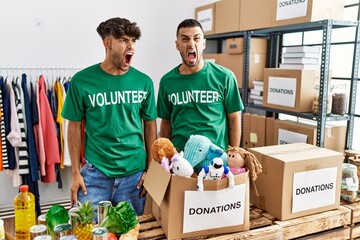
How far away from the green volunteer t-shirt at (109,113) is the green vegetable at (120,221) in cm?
55

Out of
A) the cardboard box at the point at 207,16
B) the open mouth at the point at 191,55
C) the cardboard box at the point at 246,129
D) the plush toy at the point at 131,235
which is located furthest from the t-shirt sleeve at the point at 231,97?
the cardboard box at the point at 207,16

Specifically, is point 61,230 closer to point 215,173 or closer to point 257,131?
point 215,173

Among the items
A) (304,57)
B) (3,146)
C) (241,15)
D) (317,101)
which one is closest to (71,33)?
(3,146)

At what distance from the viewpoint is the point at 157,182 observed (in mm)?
1296

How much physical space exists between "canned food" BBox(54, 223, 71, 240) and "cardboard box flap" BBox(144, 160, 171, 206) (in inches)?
12.9

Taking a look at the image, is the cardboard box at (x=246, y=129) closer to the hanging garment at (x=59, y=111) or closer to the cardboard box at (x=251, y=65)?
the cardboard box at (x=251, y=65)

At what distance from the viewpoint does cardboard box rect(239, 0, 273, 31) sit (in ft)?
9.06

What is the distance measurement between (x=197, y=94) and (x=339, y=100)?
3.77ft

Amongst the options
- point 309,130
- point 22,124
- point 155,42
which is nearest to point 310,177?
point 309,130

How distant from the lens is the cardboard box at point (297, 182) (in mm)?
1440

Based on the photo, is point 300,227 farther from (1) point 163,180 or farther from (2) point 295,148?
(1) point 163,180

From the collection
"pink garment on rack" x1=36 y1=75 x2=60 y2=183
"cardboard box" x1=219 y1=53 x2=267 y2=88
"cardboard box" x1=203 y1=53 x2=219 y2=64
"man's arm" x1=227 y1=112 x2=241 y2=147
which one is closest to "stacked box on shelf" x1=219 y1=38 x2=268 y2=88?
"cardboard box" x1=219 y1=53 x2=267 y2=88

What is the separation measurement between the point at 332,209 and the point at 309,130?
888mm

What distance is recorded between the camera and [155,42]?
371cm
